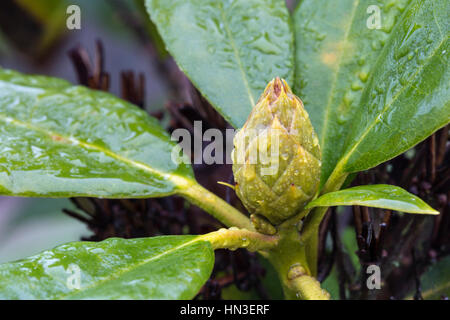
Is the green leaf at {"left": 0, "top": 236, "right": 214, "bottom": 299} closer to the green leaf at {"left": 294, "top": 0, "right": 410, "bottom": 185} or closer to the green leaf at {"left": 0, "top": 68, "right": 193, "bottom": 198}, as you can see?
the green leaf at {"left": 0, "top": 68, "right": 193, "bottom": 198}

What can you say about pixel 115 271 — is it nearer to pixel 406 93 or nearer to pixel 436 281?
pixel 406 93

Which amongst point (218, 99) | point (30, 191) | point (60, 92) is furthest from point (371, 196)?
point (60, 92)

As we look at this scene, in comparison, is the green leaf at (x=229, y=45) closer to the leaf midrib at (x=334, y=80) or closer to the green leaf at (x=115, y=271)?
the leaf midrib at (x=334, y=80)

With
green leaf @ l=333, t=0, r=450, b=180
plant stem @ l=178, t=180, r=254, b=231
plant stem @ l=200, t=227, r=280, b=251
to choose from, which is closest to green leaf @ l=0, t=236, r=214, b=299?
plant stem @ l=200, t=227, r=280, b=251

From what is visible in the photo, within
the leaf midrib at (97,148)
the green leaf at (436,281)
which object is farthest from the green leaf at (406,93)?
the green leaf at (436,281)

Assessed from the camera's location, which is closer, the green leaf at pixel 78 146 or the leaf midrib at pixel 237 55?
the green leaf at pixel 78 146
